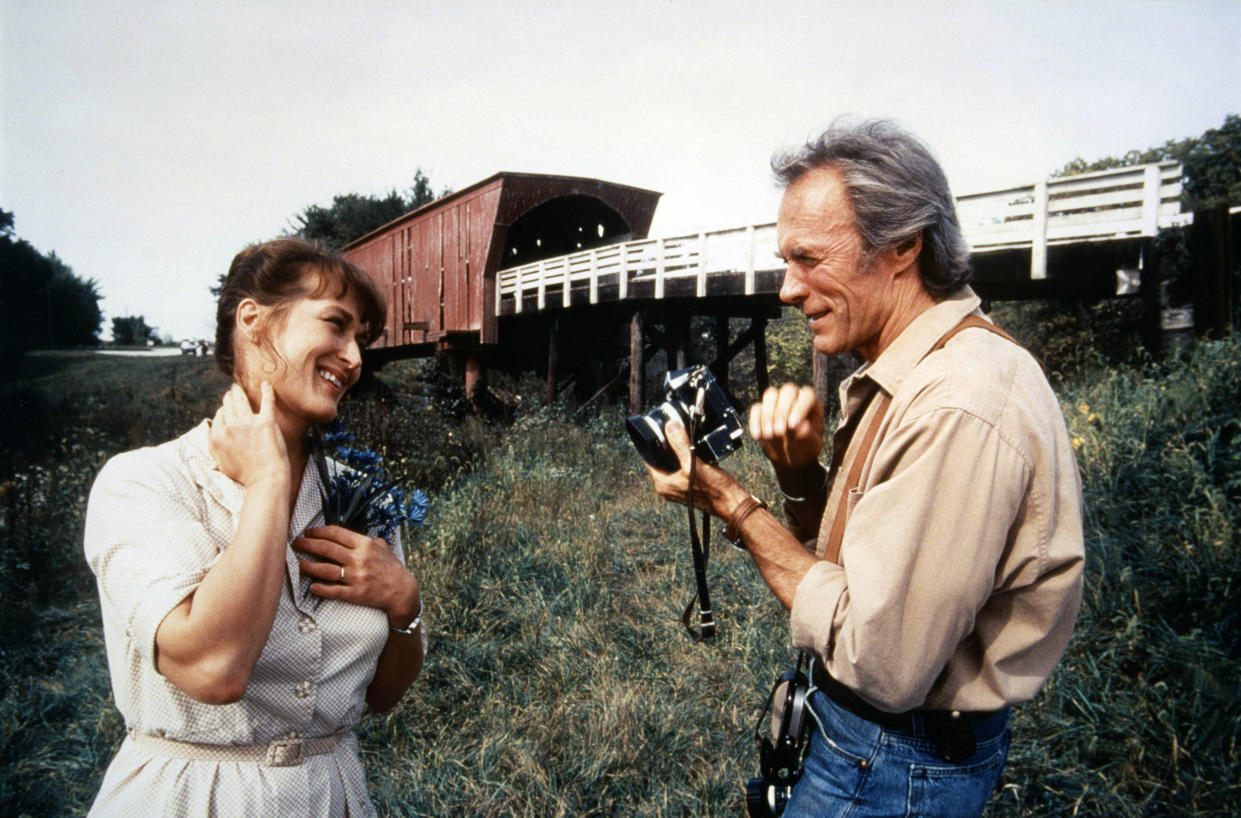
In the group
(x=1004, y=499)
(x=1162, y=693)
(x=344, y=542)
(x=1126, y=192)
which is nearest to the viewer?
(x=1004, y=499)

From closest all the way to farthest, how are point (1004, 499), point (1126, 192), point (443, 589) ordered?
point (1004, 499) → point (443, 589) → point (1126, 192)

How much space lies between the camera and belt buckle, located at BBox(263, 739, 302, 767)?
148cm

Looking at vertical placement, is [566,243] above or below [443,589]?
above

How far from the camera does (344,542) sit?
1.67 meters

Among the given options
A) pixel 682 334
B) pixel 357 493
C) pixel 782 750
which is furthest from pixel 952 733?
pixel 682 334

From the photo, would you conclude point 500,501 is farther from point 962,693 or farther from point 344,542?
point 962,693

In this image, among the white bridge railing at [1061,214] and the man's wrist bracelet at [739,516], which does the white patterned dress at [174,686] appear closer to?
the man's wrist bracelet at [739,516]

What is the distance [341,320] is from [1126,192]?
687 centimetres

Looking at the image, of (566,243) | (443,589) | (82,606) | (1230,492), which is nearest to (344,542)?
(443,589)

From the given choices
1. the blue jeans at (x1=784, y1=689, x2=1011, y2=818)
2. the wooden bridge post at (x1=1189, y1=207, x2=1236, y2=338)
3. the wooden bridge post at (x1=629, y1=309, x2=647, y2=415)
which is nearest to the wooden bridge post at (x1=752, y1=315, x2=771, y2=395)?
the wooden bridge post at (x1=629, y1=309, x2=647, y2=415)

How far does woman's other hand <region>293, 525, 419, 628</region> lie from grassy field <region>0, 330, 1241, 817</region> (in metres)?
1.92

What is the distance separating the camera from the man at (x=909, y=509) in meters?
1.32

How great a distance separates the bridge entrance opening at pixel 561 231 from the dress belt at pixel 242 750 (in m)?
15.8

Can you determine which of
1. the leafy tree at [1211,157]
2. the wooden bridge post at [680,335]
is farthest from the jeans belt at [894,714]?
the leafy tree at [1211,157]
